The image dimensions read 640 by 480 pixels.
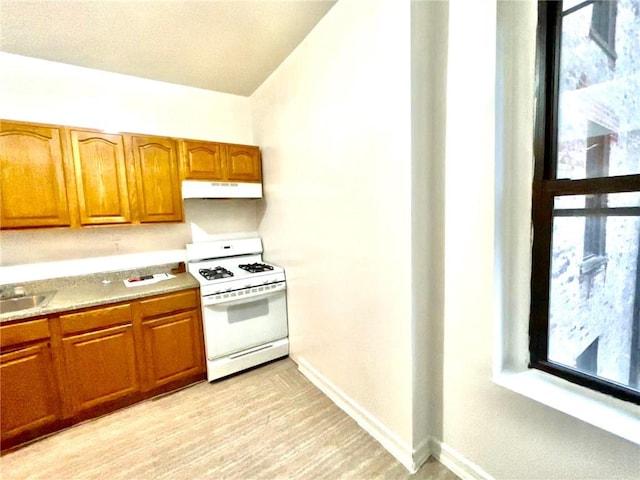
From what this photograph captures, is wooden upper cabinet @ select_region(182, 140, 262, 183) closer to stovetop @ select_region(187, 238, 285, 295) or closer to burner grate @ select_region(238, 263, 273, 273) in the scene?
stovetop @ select_region(187, 238, 285, 295)

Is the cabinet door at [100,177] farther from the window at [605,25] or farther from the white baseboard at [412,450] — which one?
the window at [605,25]

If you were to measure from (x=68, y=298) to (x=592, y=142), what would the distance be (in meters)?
3.07

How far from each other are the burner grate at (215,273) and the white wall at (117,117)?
0.44 metres

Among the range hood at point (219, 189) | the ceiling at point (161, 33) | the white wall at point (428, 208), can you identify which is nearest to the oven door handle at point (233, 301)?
the range hood at point (219, 189)

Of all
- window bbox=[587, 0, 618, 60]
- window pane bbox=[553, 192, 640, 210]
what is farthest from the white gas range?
window bbox=[587, 0, 618, 60]

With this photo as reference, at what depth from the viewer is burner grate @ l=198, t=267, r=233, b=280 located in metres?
2.44

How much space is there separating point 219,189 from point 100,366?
161 centimetres

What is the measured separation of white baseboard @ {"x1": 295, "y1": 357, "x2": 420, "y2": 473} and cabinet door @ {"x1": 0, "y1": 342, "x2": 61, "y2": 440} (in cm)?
175

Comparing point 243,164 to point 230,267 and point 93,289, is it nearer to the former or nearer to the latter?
point 230,267

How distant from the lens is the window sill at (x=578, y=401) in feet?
3.21

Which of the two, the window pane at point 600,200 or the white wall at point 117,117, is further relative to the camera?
the white wall at point 117,117

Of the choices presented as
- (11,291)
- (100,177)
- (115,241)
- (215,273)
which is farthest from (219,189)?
(11,291)

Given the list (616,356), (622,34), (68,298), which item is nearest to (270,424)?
(68,298)

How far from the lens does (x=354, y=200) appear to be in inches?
67.0
